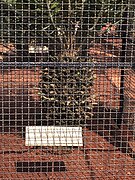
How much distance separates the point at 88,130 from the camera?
14.9 ft

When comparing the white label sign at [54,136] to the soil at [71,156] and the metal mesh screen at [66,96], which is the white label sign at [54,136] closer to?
the metal mesh screen at [66,96]

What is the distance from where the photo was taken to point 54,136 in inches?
145

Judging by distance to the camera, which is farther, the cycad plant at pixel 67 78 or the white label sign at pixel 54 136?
the cycad plant at pixel 67 78

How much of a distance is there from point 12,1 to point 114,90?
2338 mm

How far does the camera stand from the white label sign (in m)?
3.65

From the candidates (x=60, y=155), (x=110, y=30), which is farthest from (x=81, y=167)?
(x=110, y=30)

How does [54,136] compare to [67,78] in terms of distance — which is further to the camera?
[67,78]

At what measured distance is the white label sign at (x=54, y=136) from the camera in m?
3.65

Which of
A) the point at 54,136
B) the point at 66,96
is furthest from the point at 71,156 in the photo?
the point at 66,96

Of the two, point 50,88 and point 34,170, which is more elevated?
point 50,88

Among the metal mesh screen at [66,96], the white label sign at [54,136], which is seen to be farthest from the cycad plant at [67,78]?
the white label sign at [54,136]

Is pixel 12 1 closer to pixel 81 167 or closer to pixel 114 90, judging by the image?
pixel 81 167

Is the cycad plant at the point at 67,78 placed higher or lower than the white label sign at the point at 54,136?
higher

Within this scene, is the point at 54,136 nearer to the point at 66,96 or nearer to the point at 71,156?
the point at 71,156
